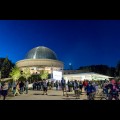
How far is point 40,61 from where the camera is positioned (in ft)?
294

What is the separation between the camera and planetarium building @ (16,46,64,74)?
8562 centimetres

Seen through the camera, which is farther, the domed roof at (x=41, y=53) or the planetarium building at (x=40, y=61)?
the domed roof at (x=41, y=53)

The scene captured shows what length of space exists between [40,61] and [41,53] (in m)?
6.81

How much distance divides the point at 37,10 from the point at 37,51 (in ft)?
285

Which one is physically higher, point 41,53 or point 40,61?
point 41,53

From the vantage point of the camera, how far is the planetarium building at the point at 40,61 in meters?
85.6

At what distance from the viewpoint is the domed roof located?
94444 mm

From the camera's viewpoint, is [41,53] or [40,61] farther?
[41,53]

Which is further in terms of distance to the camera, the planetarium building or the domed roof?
the domed roof

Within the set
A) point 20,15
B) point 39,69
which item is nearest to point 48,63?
point 39,69
